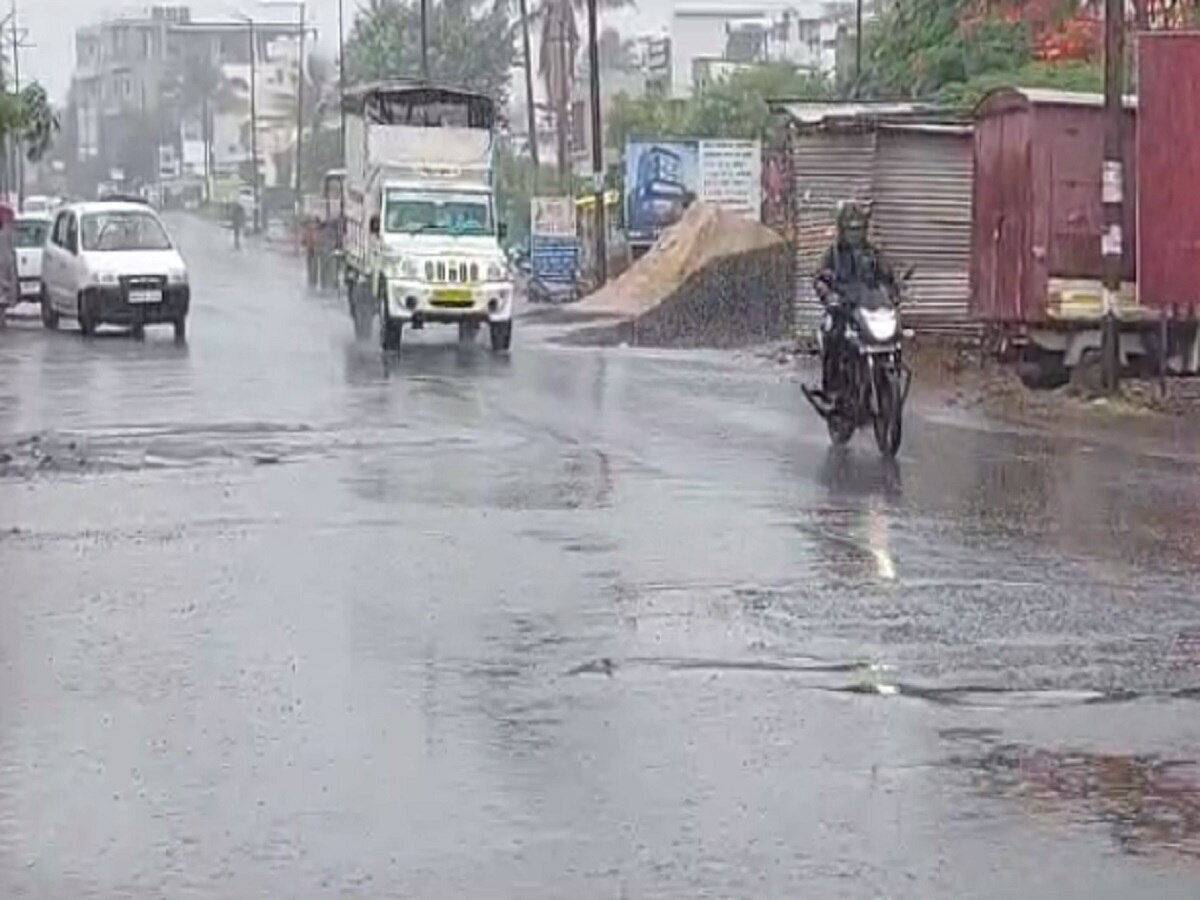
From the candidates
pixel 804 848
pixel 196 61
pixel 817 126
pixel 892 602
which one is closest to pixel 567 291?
pixel 817 126

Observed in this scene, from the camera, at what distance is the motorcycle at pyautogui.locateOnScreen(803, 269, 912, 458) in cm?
1845

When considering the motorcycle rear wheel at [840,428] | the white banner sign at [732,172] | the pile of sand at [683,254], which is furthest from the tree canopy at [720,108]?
the motorcycle rear wheel at [840,428]

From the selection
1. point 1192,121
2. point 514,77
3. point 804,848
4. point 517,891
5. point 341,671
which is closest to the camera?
point 517,891

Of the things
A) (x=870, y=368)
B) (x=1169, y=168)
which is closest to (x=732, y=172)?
(x=1169, y=168)

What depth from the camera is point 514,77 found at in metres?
101

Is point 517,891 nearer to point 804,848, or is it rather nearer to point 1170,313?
point 804,848

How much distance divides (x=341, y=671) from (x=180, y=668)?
2.07 ft

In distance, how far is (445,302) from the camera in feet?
108

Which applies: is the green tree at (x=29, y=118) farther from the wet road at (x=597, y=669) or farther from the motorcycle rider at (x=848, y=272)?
the motorcycle rider at (x=848, y=272)

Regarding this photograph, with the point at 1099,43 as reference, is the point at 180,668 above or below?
below

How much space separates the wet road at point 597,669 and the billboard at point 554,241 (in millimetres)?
32628

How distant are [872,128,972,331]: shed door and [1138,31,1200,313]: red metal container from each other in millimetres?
7348

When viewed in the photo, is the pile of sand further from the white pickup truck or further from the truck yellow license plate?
the truck yellow license plate

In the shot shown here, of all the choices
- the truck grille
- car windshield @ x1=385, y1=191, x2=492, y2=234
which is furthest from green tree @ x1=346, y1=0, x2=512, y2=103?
the truck grille
